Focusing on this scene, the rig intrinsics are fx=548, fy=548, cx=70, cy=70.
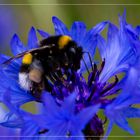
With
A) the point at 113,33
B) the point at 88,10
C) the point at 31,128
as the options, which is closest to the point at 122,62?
the point at 113,33

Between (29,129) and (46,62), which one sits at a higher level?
(46,62)

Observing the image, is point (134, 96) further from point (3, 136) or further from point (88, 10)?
point (88, 10)

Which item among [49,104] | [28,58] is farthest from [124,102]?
[28,58]

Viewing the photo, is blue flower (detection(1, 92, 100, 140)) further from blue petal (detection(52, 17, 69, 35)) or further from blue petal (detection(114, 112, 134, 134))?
blue petal (detection(52, 17, 69, 35))

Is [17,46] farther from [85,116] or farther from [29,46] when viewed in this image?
[85,116]

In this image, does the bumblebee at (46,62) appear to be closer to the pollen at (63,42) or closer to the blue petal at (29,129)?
the pollen at (63,42)

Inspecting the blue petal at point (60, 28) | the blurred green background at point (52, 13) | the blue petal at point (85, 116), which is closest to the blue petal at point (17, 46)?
the blue petal at point (60, 28)
